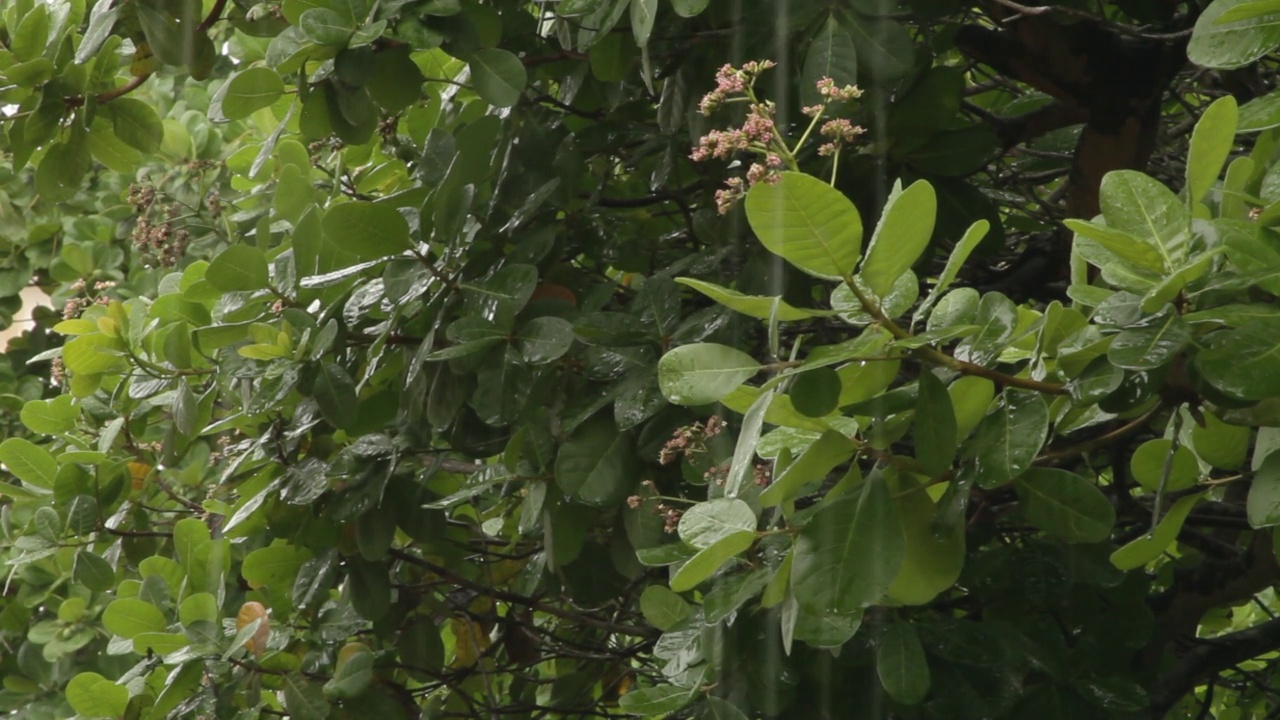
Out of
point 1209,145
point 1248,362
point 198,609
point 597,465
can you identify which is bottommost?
point 198,609

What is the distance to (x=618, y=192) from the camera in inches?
76.7

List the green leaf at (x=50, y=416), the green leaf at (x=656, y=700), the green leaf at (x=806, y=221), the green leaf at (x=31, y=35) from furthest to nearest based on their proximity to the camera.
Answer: the green leaf at (x=50, y=416)
the green leaf at (x=31, y=35)
the green leaf at (x=656, y=700)
the green leaf at (x=806, y=221)

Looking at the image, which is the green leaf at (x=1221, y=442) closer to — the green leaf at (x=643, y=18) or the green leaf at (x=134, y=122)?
the green leaf at (x=643, y=18)

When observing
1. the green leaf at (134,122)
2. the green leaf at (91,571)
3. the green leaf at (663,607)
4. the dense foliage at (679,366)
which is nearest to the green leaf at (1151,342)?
the dense foliage at (679,366)

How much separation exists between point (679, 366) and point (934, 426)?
190 millimetres

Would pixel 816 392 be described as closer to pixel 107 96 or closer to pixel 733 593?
pixel 733 593

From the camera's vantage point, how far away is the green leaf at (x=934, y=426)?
95 centimetres

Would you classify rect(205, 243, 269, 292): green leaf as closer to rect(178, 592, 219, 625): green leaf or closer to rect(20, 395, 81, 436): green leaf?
rect(178, 592, 219, 625): green leaf

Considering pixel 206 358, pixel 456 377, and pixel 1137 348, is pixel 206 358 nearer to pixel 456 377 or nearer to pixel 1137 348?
pixel 456 377

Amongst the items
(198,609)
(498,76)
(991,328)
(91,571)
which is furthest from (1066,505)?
(91,571)

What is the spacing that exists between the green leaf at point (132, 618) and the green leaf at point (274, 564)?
0.13 metres

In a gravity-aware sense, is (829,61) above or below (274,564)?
above

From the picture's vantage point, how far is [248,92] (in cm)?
160

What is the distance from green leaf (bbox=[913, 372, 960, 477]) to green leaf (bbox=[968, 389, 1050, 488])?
0.09 ft
